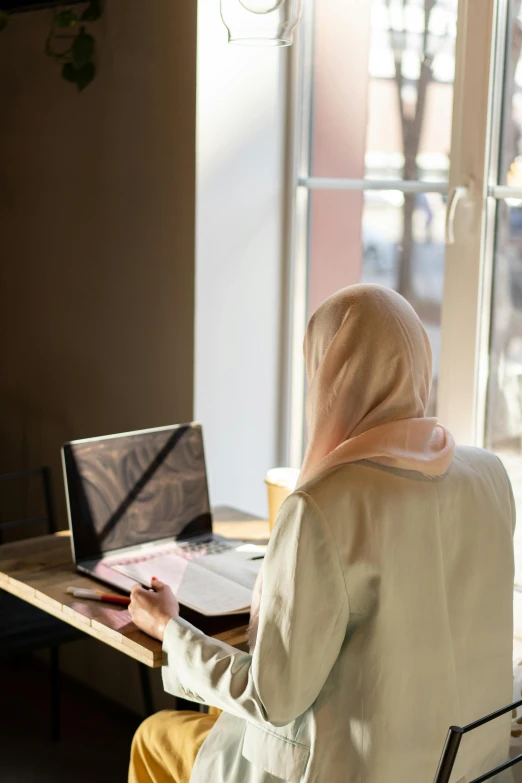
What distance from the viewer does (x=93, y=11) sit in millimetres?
2570

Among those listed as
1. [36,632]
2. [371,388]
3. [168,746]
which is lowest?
[36,632]

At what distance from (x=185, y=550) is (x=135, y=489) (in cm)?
17

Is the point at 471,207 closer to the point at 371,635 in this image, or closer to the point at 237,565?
the point at 237,565

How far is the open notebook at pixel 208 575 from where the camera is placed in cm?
170

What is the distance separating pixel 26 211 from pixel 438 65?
1.41m

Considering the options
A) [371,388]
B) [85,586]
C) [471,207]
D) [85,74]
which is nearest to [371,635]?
[371,388]

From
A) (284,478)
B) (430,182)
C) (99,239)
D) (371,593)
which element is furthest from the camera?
(99,239)

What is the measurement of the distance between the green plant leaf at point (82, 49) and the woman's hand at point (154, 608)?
1.58 meters

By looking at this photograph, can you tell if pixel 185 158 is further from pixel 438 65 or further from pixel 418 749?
pixel 418 749

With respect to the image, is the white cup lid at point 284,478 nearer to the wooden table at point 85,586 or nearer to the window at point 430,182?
the wooden table at point 85,586

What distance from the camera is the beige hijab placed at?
1339 mm

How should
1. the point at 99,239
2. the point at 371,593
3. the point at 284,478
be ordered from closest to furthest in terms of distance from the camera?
1. the point at 371,593
2. the point at 284,478
3. the point at 99,239

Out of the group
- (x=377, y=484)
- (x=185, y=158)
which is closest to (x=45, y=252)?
(x=185, y=158)

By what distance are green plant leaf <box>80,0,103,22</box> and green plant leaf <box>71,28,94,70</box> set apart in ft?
0.14
